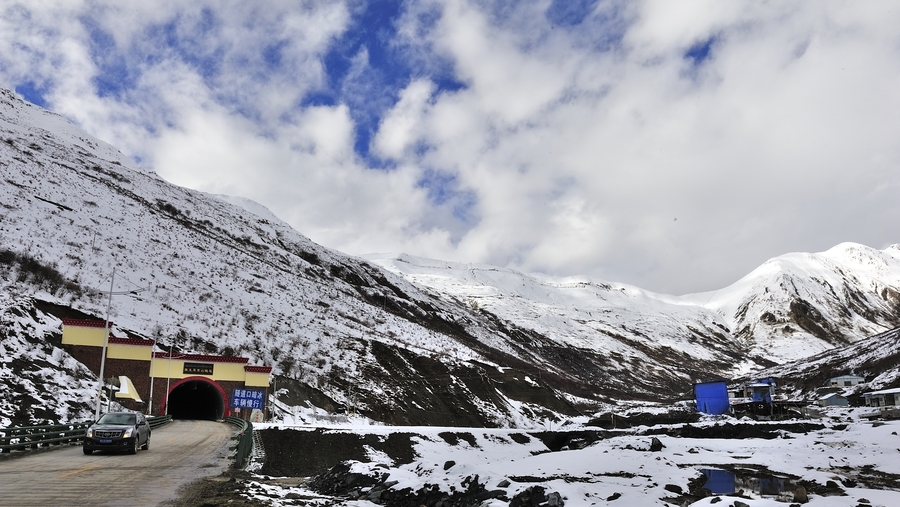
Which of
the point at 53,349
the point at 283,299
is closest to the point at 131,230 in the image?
the point at 283,299

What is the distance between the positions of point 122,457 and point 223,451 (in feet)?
18.5

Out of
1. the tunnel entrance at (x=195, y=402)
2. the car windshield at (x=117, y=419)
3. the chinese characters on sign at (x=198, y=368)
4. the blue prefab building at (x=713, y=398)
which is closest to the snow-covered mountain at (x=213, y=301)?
the tunnel entrance at (x=195, y=402)

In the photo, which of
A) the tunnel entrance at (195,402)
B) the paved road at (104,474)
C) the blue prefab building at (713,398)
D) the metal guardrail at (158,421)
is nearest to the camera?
the paved road at (104,474)

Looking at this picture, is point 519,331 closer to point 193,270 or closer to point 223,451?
point 193,270

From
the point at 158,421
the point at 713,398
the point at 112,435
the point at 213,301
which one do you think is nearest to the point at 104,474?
the point at 112,435

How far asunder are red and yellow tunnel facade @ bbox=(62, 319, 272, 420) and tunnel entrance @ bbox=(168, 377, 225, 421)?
1.67 meters

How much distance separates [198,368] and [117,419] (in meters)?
28.0

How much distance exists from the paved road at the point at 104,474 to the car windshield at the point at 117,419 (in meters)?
1.31

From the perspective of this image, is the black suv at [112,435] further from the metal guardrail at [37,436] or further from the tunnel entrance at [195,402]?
the tunnel entrance at [195,402]

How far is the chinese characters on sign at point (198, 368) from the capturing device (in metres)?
49.8

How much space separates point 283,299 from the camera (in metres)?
87.8

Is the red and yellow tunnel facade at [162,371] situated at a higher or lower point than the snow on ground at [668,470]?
→ higher

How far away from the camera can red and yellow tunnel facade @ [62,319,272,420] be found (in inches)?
1768

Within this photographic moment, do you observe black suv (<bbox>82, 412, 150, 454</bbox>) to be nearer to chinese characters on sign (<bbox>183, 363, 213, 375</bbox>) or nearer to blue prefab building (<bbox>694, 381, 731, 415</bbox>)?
chinese characters on sign (<bbox>183, 363, 213, 375</bbox>)
